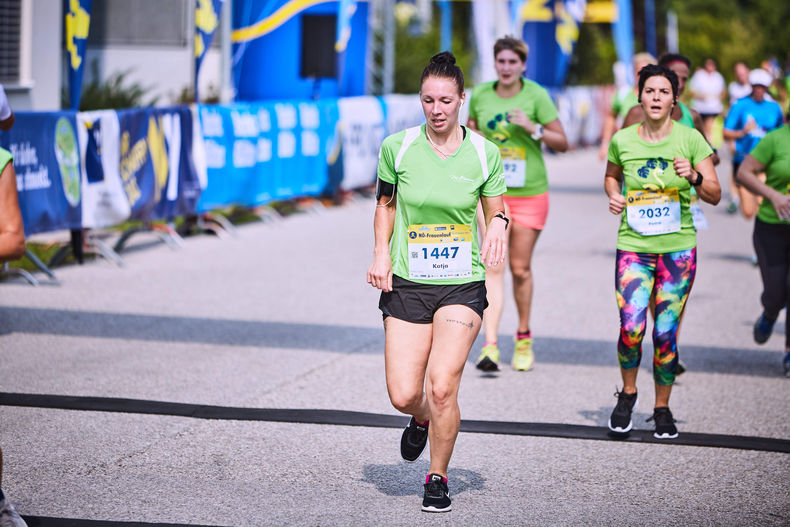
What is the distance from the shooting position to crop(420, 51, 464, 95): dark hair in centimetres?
494

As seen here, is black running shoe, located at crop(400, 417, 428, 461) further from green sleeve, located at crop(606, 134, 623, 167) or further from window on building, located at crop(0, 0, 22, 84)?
window on building, located at crop(0, 0, 22, 84)

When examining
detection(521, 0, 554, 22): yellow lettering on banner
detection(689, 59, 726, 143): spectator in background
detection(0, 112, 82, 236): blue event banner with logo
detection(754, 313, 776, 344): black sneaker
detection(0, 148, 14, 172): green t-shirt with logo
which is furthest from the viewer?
detection(521, 0, 554, 22): yellow lettering on banner

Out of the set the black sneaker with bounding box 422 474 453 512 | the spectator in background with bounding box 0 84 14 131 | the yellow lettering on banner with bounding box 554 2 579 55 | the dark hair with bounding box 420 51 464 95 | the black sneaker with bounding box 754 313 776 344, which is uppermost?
the yellow lettering on banner with bounding box 554 2 579 55

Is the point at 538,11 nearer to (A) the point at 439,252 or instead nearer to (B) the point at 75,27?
(B) the point at 75,27

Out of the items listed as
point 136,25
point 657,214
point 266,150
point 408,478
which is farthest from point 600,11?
point 408,478

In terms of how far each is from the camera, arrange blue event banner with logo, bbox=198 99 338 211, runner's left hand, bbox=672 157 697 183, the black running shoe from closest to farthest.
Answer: the black running shoe < runner's left hand, bbox=672 157 697 183 < blue event banner with logo, bbox=198 99 338 211

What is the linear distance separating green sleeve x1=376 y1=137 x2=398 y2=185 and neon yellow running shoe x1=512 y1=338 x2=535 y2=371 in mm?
3284

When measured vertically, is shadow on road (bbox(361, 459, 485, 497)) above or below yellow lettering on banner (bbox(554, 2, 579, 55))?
below

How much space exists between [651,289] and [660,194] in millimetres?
498

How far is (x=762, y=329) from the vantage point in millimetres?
8531

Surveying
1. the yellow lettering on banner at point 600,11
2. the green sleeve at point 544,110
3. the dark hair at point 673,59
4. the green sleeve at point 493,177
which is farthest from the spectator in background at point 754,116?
the yellow lettering on banner at point 600,11

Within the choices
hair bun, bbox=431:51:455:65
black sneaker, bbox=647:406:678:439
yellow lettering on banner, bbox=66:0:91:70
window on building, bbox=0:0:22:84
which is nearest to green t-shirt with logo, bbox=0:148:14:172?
hair bun, bbox=431:51:455:65

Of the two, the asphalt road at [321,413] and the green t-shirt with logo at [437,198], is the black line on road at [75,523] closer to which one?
the asphalt road at [321,413]

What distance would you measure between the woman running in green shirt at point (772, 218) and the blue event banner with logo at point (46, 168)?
6.09 m
